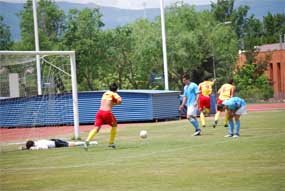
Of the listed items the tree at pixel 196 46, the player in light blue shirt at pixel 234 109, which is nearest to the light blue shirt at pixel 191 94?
the player in light blue shirt at pixel 234 109

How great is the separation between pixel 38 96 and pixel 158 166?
1672cm

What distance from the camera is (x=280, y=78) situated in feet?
30.9

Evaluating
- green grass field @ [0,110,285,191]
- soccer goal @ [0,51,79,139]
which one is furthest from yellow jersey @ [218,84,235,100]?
soccer goal @ [0,51,79,139]

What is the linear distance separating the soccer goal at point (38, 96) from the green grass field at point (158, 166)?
861 cm

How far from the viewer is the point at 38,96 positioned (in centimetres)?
3114

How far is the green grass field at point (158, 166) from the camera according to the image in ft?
39.6

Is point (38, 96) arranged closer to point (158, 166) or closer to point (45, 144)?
point (45, 144)

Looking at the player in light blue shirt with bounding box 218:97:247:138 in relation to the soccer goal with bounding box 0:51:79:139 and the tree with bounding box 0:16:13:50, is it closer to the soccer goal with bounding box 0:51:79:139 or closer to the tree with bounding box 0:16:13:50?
the tree with bounding box 0:16:13:50

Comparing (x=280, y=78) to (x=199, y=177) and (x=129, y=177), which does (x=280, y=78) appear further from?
(x=129, y=177)

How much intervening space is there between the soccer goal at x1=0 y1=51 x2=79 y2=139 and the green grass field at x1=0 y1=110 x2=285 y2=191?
339 inches

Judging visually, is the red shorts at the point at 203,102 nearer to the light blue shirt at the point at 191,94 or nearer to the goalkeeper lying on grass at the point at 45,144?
the light blue shirt at the point at 191,94

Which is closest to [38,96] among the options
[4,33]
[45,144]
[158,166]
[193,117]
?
[4,33]

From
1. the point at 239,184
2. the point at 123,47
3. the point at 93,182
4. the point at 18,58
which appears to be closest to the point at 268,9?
the point at 239,184

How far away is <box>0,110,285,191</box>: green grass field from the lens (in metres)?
12.1
